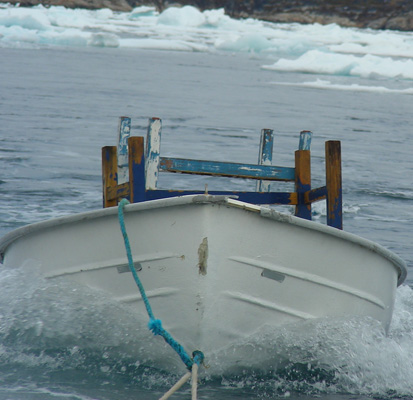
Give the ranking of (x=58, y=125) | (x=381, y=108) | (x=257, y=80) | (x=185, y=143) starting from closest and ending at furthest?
(x=185, y=143) → (x=58, y=125) → (x=381, y=108) → (x=257, y=80)

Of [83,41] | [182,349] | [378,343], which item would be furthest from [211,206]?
[83,41]

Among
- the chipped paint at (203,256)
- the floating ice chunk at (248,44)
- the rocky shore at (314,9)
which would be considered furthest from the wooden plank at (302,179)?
the rocky shore at (314,9)

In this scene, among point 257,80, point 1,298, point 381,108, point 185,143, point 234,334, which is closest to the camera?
point 234,334

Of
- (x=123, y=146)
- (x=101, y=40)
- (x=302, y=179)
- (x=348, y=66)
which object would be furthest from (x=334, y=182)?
(x=101, y=40)

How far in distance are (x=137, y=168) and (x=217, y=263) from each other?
1.21 meters

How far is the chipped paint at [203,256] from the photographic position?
412cm

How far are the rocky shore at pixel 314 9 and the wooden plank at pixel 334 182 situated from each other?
78.6 meters

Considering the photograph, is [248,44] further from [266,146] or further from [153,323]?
[153,323]

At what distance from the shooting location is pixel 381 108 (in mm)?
23828

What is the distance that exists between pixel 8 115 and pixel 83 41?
86.6 feet

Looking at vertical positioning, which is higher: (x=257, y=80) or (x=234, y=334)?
(x=234, y=334)

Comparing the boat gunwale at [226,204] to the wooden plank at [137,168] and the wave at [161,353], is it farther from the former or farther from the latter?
the wooden plank at [137,168]

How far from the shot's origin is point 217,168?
584 cm

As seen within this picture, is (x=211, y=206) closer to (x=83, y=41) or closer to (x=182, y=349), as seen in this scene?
(x=182, y=349)
